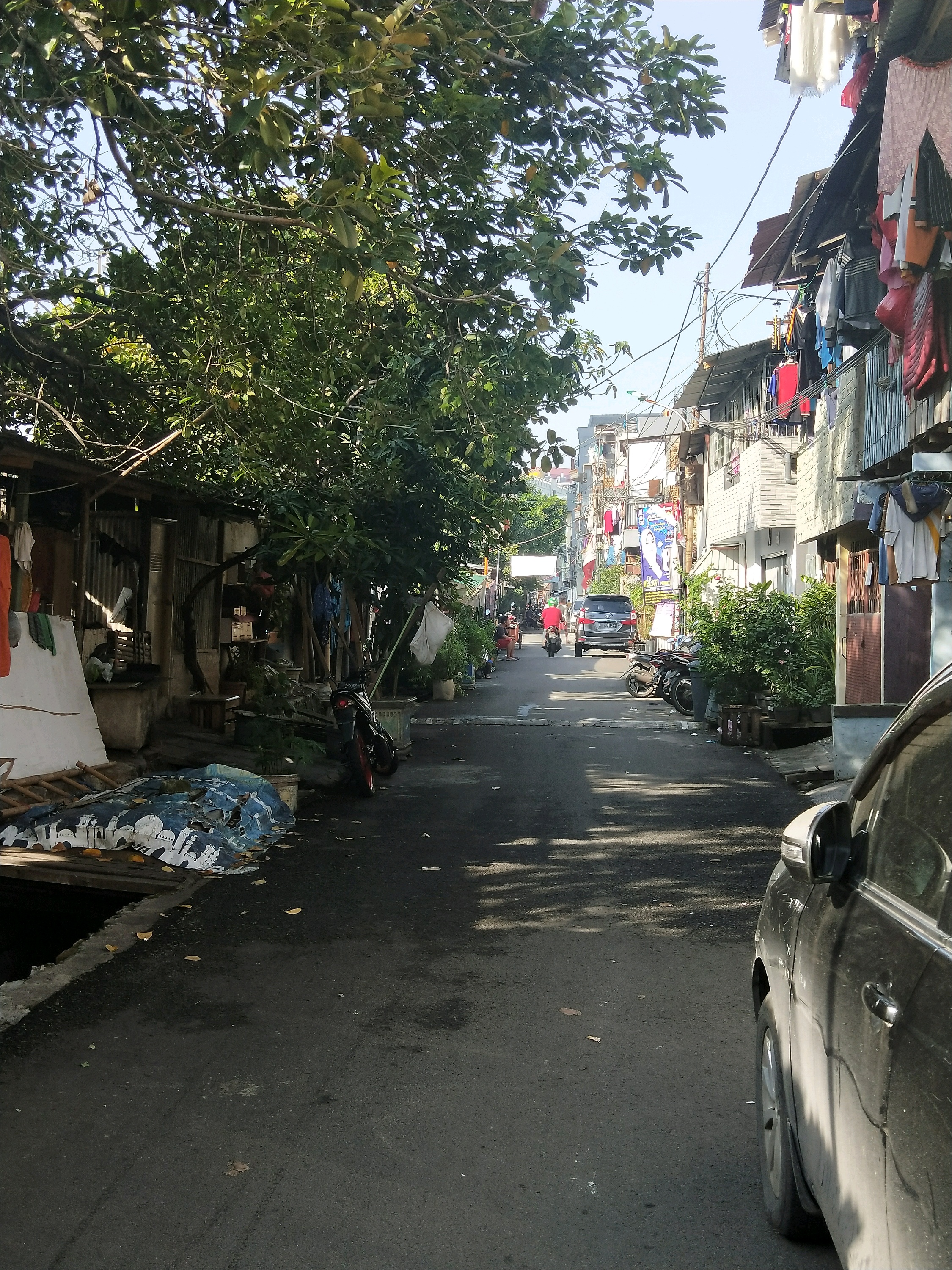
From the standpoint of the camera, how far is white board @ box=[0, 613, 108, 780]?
9.29m

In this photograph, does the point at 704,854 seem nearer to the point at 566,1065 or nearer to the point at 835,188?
the point at 566,1065

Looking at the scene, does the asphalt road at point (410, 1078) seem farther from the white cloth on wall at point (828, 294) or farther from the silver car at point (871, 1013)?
the white cloth on wall at point (828, 294)

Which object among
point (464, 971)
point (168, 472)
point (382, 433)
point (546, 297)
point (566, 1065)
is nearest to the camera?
point (566, 1065)

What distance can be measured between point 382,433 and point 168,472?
260 cm

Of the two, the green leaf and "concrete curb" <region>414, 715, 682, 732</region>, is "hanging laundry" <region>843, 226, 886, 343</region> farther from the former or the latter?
the green leaf

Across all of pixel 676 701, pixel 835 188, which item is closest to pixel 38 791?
pixel 835 188

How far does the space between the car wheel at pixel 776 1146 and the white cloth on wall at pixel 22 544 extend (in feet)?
25.7

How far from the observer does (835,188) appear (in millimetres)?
13375

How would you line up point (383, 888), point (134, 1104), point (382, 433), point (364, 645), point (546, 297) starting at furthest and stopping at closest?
point (364, 645)
point (382, 433)
point (383, 888)
point (546, 297)
point (134, 1104)

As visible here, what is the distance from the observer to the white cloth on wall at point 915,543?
1084 cm

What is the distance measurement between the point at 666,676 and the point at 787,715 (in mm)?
7967

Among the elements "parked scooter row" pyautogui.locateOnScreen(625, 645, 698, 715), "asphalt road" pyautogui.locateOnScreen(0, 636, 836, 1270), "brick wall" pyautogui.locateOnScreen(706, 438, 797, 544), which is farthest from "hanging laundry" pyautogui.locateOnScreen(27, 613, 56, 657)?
"brick wall" pyautogui.locateOnScreen(706, 438, 797, 544)

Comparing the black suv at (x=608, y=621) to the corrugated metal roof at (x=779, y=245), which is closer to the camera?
the corrugated metal roof at (x=779, y=245)

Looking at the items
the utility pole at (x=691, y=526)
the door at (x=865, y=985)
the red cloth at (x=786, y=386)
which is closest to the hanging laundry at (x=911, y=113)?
the door at (x=865, y=985)
